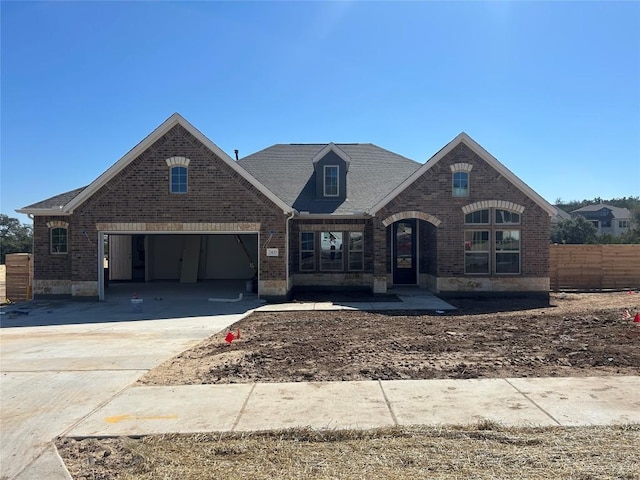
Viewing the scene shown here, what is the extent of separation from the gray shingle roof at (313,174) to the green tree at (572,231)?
114ft

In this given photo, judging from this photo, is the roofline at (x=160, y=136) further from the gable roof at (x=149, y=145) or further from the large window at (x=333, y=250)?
the large window at (x=333, y=250)

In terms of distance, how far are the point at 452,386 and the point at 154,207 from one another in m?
13.0

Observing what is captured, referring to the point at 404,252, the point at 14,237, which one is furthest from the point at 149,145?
the point at 14,237

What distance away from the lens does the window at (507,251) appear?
17.5 meters

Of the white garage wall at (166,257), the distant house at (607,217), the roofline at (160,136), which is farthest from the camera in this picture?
the distant house at (607,217)

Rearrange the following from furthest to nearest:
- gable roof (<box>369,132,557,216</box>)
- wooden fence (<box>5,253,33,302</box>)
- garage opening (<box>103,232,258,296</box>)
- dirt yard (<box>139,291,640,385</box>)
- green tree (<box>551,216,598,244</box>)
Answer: green tree (<box>551,216,598,244</box>)
garage opening (<box>103,232,258,296</box>)
wooden fence (<box>5,253,33,302</box>)
gable roof (<box>369,132,557,216</box>)
dirt yard (<box>139,291,640,385</box>)

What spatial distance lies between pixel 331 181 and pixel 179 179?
20.8 ft

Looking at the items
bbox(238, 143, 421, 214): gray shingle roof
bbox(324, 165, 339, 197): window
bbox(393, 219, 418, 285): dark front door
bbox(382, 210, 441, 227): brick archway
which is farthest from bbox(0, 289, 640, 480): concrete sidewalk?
bbox(393, 219, 418, 285): dark front door

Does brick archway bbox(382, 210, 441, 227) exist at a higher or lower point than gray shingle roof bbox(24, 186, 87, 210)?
lower

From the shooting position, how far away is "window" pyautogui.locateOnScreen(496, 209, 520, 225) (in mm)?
17469

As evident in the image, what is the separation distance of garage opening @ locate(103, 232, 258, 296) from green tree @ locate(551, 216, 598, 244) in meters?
38.8

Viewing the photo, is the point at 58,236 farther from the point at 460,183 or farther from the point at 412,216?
the point at 460,183

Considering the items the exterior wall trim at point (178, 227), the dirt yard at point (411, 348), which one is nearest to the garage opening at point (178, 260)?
the exterior wall trim at point (178, 227)

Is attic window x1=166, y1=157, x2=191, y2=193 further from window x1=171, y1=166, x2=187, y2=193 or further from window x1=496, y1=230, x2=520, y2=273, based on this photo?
window x1=496, y1=230, x2=520, y2=273
